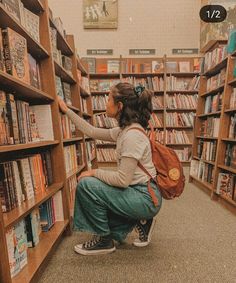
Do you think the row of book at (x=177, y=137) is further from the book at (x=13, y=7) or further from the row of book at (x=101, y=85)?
the book at (x=13, y=7)

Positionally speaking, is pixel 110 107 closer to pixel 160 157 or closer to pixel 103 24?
pixel 160 157

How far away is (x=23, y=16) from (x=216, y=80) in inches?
87.1

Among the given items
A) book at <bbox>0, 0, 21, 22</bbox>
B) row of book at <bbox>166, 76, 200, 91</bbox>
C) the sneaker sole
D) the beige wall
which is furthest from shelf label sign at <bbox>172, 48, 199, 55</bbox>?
the sneaker sole

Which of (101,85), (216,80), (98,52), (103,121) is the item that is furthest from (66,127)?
(98,52)

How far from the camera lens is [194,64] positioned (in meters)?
4.46

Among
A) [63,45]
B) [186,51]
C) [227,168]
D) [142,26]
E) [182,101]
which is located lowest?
[227,168]

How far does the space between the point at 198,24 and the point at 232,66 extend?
293 cm

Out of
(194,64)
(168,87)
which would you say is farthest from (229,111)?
(194,64)

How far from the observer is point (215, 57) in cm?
266

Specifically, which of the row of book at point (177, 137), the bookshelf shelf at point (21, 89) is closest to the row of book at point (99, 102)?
the row of book at point (177, 137)

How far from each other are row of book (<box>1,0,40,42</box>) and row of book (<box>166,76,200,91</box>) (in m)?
3.25

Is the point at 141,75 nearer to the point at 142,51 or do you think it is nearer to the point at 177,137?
the point at 142,51

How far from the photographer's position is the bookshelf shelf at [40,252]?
3.34 ft

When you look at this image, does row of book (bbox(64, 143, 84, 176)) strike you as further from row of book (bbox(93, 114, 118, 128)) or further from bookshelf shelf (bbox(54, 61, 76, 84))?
row of book (bbox(93, 114, 118, 128))
